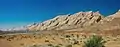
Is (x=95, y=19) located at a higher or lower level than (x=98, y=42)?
higher

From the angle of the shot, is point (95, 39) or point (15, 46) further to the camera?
point (15, 46)

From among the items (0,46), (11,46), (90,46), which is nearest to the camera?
(90,46)

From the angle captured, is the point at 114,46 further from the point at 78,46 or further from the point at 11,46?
the point at 11,46

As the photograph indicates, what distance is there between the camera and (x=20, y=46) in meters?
32.5

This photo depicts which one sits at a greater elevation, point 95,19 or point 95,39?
point 95,19

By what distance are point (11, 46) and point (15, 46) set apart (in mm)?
568

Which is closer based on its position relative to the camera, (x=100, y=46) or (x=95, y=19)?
(x=100, y=46)

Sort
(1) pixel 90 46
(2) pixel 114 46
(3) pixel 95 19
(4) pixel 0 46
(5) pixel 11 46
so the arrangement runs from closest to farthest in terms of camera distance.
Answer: (1) pixel 90 46
(4) pixel 0 46
(5) pixel 11 46
(2) pixel 114 46
(3) pixel 95 19

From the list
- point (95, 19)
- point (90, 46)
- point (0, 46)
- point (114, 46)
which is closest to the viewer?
point (90, 46)

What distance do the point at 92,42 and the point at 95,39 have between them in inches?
28.4

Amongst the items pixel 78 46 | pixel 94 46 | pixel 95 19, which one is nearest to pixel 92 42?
pixel 94 46

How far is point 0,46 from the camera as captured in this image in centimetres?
2941

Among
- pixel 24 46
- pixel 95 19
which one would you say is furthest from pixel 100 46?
pixel 95 19

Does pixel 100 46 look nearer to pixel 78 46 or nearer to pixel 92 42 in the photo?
pixel 92 42
